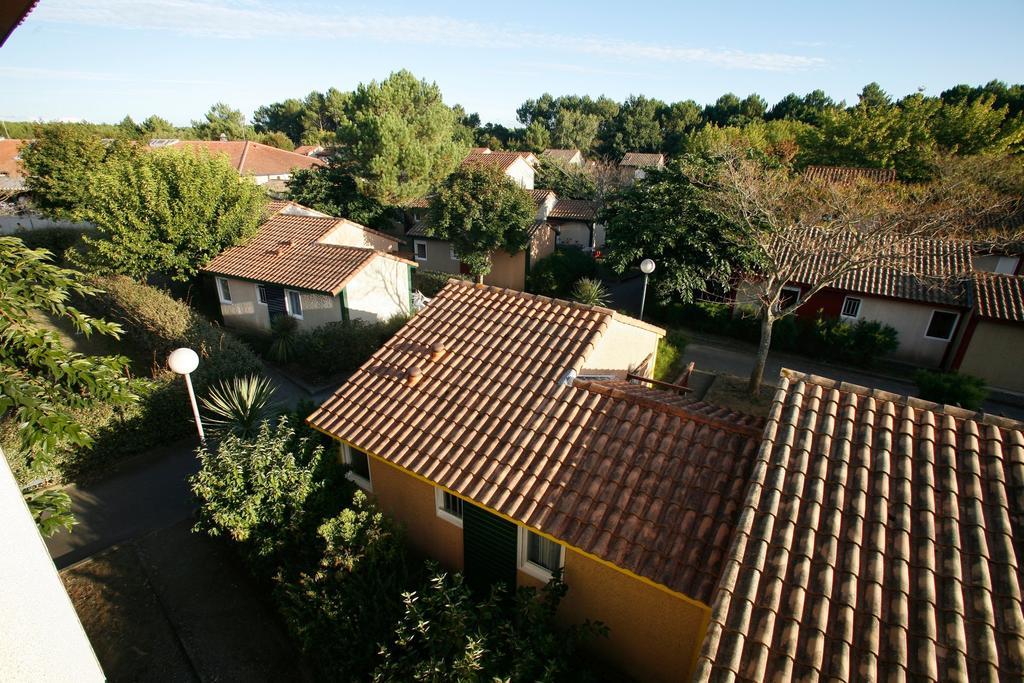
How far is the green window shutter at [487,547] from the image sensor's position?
7.30 m

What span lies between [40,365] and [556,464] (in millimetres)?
5987

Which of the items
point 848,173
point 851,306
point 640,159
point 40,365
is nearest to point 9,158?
point 40,365

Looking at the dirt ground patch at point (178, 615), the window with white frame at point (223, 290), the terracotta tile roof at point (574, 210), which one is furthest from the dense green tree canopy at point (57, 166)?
the dirt ground patch at point (178, 615)

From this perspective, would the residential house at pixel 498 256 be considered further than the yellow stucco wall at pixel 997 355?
Yes

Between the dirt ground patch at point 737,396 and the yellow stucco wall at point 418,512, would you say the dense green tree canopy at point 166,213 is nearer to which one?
the yellow stucco wall at point 418,512

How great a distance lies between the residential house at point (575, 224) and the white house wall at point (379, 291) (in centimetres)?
1614

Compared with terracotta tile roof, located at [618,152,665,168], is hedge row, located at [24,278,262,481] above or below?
below

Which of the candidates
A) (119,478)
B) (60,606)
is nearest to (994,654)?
(60,606)

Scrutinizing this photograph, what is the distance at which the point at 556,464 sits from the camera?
6.80m

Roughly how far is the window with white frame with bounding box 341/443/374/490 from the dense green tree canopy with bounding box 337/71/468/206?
81.8 ft

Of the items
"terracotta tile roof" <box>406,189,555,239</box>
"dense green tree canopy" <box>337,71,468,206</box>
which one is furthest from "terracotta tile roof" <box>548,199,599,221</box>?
Answer: "dense green tree canopy" <box>337,71,468,206</box>

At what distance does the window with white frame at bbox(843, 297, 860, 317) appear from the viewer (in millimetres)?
20047

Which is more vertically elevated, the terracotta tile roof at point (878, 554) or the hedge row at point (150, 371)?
the terracotta tile roof at point (878, 554)

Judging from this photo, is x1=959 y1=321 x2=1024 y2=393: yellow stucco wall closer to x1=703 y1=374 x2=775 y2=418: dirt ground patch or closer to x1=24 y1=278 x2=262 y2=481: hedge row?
x1=703 y1=374 x2=775 y2=418: dirt ground patch
